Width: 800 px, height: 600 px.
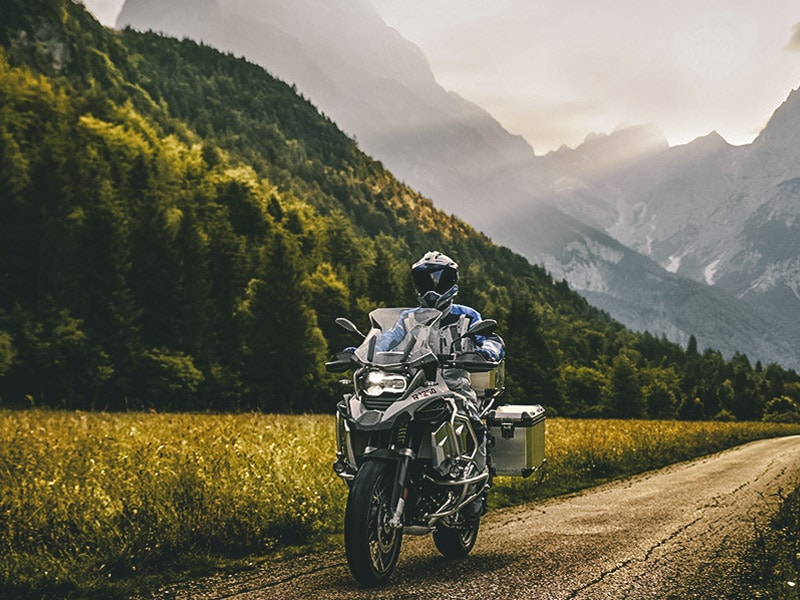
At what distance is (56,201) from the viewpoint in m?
43.2

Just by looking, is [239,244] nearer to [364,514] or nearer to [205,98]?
[364,514]

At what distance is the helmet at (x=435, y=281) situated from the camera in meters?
6.23


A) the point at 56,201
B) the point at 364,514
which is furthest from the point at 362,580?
the point at 56,201

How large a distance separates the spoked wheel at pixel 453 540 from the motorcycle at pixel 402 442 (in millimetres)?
73

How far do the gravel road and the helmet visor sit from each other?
243 centimetres

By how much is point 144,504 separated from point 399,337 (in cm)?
290

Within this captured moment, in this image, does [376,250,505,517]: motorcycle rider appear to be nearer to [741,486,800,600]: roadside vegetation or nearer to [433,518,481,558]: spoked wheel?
[433,518,481,558]: spoked wheel

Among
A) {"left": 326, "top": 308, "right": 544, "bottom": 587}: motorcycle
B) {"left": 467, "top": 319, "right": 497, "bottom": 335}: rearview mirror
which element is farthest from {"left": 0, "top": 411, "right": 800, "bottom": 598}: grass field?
{"left": 467, "top": 319, "right": 497, "bottom": 335}: rearview mirror

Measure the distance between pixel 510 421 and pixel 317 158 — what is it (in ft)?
646

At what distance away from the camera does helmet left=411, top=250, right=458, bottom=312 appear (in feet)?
20.4

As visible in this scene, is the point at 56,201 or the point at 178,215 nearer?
the point at 56,201

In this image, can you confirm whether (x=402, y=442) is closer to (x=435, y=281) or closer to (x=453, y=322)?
(x=453, y=322)

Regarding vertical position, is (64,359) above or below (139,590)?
above

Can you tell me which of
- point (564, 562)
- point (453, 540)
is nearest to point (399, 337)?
point (453, 540)
